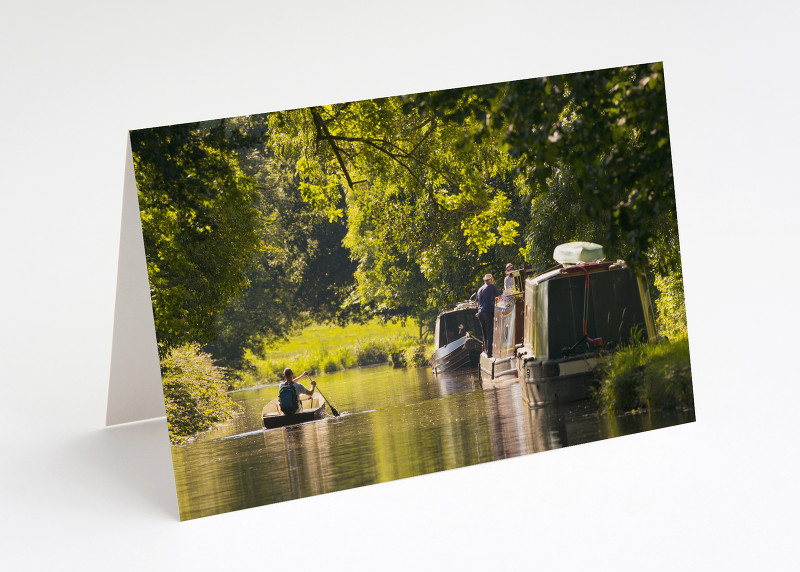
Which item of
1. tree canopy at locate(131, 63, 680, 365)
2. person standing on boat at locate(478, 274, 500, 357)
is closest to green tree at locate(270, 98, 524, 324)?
tree canopy at locate(131, 63, 680, 365)

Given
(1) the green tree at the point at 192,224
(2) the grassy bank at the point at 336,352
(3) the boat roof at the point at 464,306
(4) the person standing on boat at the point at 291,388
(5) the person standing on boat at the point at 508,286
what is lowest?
(4) the person standing on boat at the point at 291,388

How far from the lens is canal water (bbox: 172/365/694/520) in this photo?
6352 mm

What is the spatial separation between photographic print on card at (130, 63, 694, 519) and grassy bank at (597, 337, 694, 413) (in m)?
0.02

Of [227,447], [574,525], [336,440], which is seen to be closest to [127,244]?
[227,447]

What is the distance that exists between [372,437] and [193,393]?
1.35 m

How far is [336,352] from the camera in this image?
22.1 ft

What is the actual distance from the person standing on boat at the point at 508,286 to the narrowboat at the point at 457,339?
25cm

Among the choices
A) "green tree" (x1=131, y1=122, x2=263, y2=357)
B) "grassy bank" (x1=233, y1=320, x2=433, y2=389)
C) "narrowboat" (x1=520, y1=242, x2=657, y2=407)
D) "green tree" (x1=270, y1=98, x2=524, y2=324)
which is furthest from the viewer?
"narrowboat" (x1=520, y1=242, x2=657, y2=407)

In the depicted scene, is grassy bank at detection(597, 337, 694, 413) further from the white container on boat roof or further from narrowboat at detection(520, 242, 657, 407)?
the white container on boat roof

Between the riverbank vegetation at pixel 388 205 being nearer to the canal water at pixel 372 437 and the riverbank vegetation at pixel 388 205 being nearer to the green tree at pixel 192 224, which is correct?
the green tree at pixel 192 224

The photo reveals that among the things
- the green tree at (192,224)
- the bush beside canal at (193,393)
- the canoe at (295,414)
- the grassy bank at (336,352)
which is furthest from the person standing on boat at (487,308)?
the bush beside canal at (193,393)

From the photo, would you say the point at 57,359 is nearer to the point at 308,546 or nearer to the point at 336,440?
the point at 336,440

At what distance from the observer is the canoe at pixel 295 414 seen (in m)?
6.55

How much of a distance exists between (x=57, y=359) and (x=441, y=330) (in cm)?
520
